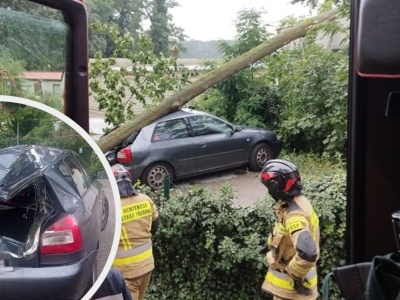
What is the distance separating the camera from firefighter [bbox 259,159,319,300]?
2127 mm

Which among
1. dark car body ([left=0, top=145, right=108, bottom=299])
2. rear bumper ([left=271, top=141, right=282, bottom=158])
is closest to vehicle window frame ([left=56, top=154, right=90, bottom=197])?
dark car body ([left=0, top=145, right=108, bottom=299])

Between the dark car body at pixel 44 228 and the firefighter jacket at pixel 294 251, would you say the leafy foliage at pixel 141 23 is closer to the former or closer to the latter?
the firefighter jacket at pixel 294 251

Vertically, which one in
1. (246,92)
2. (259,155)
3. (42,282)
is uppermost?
(246,92)

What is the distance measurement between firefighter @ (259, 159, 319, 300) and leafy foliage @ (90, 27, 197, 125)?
841 mm

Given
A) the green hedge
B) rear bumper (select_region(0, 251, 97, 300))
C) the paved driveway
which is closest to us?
rear bumper (select_region(0, 251, 97, 300))

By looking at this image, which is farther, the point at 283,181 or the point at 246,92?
the point at 246,92

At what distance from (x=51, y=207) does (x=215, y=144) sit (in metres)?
2.40

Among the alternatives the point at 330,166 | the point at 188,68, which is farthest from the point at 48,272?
the point at 330,166

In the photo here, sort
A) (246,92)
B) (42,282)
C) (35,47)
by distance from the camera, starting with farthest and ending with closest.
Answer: (246,92) → (35,47) → (42,282)

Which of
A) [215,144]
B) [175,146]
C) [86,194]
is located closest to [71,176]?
[86,194]

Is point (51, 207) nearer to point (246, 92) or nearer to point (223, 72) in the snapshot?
point (223, 72)

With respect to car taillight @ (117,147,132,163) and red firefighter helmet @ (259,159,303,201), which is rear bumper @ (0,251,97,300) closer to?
red firefighter helmet @ (259,159,303,201)

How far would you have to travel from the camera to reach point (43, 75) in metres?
0.92

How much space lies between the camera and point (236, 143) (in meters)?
3.10
